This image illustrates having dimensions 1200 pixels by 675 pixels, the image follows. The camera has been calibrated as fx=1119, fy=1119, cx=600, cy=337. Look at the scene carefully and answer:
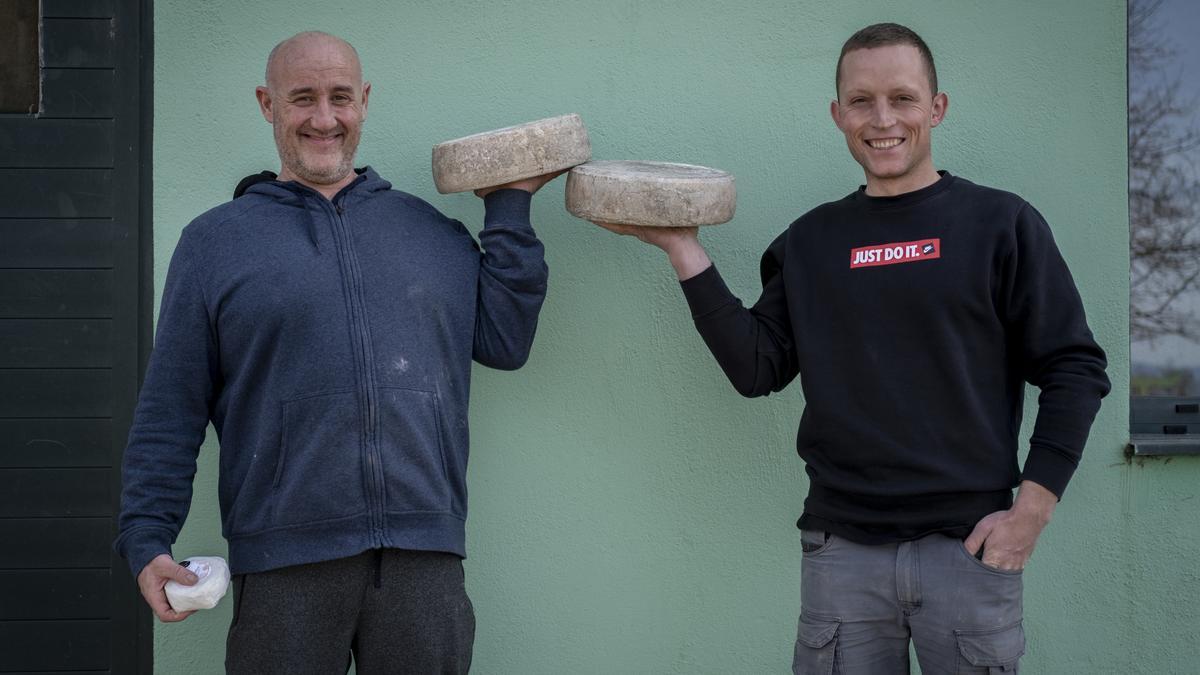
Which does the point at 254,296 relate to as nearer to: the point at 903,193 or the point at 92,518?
the point at 92,518

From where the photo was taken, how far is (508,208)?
8.70 feet

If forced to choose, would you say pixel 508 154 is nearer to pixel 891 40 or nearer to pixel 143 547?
pixel 891 40

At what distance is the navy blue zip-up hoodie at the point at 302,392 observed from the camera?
2375 millimetres

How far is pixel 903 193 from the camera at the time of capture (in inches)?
99.2

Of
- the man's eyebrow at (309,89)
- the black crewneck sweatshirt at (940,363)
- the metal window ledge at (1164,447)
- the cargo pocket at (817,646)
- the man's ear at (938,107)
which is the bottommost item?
the cargo pocket at (817,646)

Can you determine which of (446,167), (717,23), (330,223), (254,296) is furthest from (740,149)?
(254,296)

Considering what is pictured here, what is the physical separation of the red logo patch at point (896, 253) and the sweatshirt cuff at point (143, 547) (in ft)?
5.30

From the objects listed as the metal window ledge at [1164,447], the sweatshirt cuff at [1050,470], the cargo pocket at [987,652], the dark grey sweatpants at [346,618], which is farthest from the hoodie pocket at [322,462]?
the metal window ledge at [1164,447]

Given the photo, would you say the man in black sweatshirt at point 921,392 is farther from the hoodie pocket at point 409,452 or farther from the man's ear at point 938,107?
the hoodie pocket at point 409,452

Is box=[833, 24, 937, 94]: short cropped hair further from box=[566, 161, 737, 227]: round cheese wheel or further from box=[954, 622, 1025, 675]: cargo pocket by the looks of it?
box=[954, 622, 1025, 675]: cargo pocket

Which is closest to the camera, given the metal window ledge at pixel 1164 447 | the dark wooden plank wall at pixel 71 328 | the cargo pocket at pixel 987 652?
the cargo pocket at pixel 987 652

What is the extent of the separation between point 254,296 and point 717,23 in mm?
1488

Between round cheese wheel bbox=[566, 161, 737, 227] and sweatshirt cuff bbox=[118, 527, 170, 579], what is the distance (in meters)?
1.19

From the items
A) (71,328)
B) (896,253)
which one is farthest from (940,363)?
(71,328)
